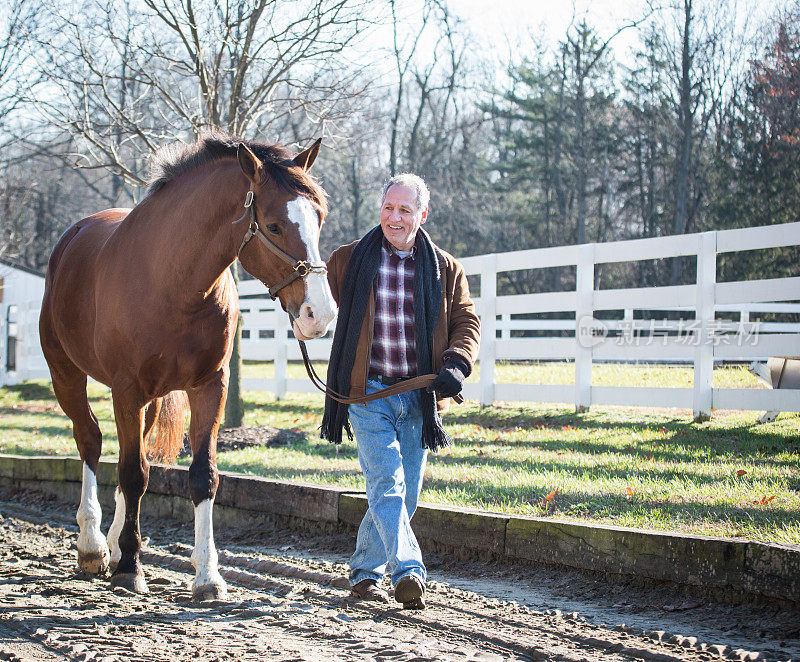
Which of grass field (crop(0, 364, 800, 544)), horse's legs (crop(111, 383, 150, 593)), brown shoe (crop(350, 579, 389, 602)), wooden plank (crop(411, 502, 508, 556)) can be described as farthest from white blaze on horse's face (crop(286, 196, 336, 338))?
grass field (crop(0, 364, 800, 544))

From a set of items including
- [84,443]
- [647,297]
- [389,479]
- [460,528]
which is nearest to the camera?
[389,479]

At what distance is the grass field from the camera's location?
504cm

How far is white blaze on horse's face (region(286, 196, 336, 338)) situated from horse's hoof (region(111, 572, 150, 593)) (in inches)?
69.3

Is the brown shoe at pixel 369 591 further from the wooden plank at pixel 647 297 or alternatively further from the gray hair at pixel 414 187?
the wooden plank at pixel 647 297

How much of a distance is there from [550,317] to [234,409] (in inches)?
782

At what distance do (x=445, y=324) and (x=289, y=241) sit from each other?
2.88ft

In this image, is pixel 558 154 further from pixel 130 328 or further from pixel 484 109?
pixel 130 328

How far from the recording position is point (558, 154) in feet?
110

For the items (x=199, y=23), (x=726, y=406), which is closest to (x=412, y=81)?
(x=199, y=23)

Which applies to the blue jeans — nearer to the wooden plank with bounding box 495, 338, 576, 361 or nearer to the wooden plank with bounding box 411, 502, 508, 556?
the wooden plank with bounding box 411, 502, 508, 556

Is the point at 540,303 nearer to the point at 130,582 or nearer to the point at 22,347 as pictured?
the point at 130,582

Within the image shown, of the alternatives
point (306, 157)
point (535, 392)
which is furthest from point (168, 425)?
point (535, 392)

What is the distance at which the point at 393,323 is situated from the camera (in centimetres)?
427

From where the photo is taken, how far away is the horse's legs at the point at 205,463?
177 inches
